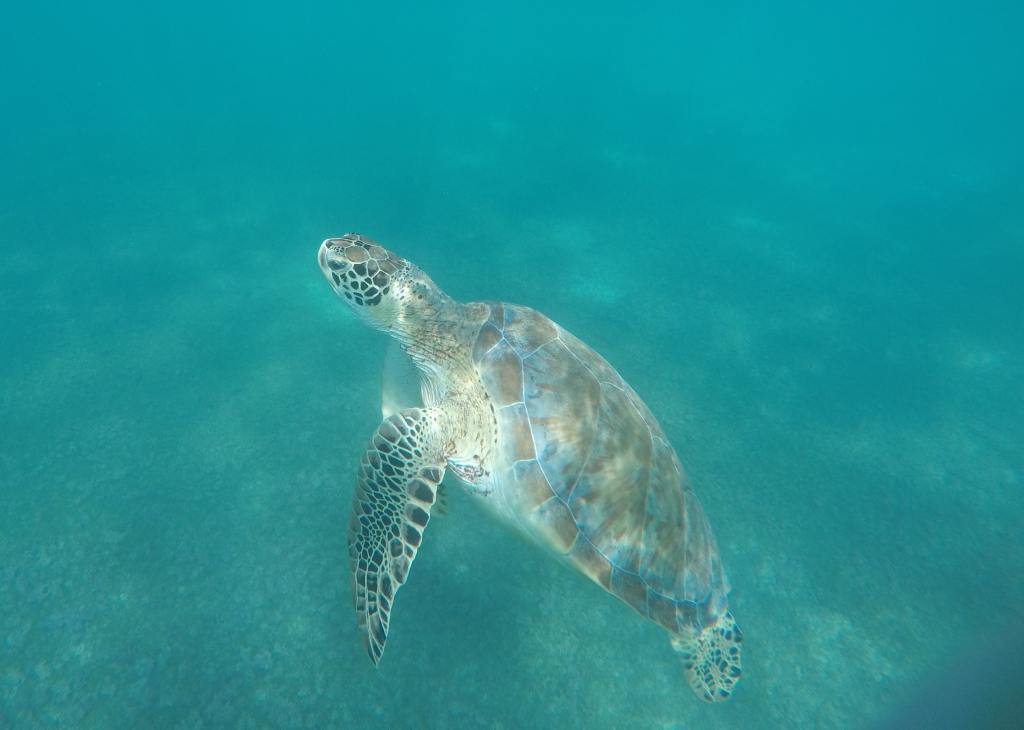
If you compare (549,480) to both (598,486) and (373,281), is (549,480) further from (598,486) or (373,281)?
(373,281)

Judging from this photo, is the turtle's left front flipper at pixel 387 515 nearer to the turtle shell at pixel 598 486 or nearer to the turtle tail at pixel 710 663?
the turtle shell at pixel 598 486

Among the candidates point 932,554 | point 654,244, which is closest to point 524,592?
point 932,554

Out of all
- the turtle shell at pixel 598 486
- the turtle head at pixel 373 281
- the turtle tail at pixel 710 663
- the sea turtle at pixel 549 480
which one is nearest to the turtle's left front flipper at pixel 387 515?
the sea turtle at pixel 549 480

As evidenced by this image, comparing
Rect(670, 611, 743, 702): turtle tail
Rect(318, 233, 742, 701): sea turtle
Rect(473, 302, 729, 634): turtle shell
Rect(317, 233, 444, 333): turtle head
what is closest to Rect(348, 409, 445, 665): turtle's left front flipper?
Rect(318, 233, 742, 701): sea turtle

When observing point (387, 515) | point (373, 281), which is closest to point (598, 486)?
point (387, 515)

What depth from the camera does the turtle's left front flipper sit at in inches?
115

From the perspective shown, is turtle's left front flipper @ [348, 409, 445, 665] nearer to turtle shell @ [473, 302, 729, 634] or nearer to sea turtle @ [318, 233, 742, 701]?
sea turtle @ [318, 233, 742, 701]

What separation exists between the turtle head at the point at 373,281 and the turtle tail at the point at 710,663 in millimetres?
3184

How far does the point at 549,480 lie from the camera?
9.61 feet

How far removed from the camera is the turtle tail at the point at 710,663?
3.09 metres

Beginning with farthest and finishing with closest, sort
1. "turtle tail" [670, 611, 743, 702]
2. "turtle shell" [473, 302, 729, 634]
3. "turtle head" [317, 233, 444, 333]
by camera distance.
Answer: "turtle head" [317, 233, 444, 333] → "turtle tail" [670, 611, 743, 702] → "turtle shell" [473, 302, 729, 634]

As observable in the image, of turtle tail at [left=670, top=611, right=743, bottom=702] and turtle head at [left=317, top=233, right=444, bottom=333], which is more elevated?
turtle head at [left=317, top=233, right=444, bottom=333]

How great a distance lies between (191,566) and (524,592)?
2.70 m

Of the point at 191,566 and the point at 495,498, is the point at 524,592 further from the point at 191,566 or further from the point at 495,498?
the point at 191,566
